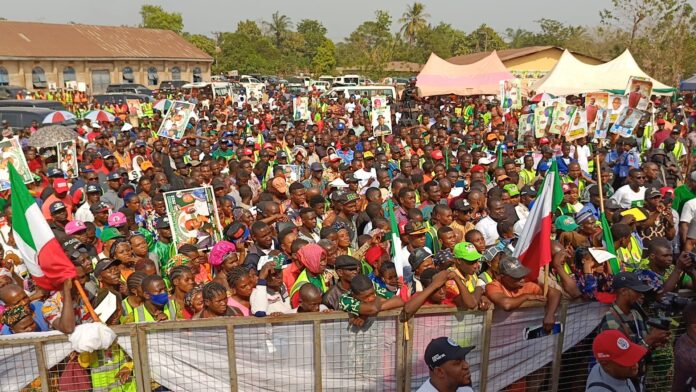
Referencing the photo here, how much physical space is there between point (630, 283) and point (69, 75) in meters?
46.1

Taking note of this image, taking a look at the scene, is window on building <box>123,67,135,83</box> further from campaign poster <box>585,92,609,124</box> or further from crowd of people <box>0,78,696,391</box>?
campaign poster <box>585,92,609,124</box>

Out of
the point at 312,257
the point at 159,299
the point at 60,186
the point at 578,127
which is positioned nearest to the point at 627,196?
the point at 312,257

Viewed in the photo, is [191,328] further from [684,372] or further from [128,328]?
[684,372]

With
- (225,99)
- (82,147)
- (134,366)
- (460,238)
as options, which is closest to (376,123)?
(82,147)

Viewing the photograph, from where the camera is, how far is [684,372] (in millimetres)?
3838

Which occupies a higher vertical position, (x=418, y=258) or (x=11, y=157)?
(x=11, y=157)

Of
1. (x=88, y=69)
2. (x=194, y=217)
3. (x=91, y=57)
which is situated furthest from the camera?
(x=88, y=69)

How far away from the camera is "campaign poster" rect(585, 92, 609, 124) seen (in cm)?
Answer: 1332

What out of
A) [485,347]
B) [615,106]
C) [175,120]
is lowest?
[485,347]

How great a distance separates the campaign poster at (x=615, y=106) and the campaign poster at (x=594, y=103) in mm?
122

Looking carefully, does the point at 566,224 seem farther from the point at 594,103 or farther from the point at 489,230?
the point at 594,103

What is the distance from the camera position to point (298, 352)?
4.45m

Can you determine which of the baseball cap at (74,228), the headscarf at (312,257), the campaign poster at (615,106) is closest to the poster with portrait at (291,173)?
the baseball cap at (74,228)

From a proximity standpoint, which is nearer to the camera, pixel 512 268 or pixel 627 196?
pixel 512 268
